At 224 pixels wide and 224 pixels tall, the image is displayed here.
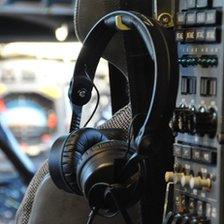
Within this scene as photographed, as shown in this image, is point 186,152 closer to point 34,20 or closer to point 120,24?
point 120,24

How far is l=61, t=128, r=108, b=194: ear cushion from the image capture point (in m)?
0.77

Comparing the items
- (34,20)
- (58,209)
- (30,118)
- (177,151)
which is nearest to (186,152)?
(177,151)

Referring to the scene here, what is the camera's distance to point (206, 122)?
0.70 metres

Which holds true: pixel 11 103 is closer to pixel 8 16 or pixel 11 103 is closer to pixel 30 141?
pixel 30 141

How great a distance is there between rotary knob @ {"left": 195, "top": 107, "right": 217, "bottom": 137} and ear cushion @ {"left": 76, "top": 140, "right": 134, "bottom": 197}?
74mm

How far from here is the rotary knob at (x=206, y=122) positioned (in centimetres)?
70

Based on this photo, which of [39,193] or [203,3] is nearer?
[203,3]

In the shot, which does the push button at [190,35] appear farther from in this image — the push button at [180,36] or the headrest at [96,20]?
the headrest at [96,20]

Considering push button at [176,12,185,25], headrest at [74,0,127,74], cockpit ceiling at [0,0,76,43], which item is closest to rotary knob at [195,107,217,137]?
push button at [176,12,185,25]

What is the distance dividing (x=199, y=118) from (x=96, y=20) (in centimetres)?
26

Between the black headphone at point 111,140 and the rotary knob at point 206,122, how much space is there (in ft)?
0.16

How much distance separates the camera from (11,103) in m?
2.95

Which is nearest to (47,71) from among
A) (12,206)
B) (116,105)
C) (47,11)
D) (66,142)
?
(47,11)

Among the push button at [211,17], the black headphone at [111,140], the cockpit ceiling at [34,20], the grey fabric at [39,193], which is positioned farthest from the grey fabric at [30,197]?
the cockpit ceiling at [34,20]
